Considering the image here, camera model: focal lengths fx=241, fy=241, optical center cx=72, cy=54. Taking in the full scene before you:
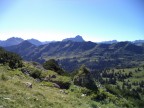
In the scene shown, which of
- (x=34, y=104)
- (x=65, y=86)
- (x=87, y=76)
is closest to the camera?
(x=34, y=104)

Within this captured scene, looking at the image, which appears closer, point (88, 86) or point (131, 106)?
point (131, 106)

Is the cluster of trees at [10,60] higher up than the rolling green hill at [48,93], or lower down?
higher up

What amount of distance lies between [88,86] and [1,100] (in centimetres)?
1658

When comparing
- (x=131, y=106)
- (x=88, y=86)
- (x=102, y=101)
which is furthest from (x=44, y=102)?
(x=88, y=86)

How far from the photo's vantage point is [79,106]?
18.0 meters

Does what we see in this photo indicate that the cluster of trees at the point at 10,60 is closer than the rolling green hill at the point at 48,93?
No

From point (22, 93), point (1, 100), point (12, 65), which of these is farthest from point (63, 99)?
point (12, 65)

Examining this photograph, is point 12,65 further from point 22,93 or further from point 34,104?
point 34,104

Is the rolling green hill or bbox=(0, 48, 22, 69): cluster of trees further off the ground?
bbox=(0, 48, 22, 69): cluster of trees

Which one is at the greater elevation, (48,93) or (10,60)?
(10,60)

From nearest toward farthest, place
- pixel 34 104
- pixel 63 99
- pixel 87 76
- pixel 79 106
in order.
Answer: pixel 34 104 → pixel 79 106 → pixel 63 99 → pixel 87 76

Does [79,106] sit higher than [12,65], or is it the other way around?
[12,65]

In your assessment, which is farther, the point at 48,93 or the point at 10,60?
the point at 10,60

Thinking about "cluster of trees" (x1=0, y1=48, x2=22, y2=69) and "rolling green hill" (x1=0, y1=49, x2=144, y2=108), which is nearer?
"rolling green hill" (x1=0, y1=49, x2=144, y2=108)
